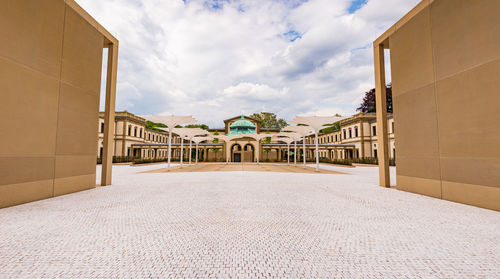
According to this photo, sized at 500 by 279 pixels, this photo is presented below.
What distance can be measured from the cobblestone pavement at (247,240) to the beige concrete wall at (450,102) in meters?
1.07

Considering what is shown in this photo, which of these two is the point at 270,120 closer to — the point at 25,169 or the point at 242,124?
the point at 242,124

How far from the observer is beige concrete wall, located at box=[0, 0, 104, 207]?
5.15m

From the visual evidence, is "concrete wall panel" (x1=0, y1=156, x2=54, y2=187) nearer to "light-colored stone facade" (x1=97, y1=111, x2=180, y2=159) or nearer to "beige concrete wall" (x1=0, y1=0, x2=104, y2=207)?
"beige concrete wall" (x1=0, y1=0, x2=104, y2=207)

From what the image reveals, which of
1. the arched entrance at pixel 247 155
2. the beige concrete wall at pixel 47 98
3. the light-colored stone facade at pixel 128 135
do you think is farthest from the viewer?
the arched entrance at pixel 247 155

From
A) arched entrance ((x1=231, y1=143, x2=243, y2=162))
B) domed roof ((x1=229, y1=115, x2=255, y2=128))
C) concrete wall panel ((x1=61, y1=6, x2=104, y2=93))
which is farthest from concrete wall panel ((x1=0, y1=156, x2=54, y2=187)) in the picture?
domed roof ((x1=229, y1=115, x2=255, y2=128))

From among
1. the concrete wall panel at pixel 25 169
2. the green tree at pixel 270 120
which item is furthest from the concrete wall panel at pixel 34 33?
the green tree at pixel 270 120

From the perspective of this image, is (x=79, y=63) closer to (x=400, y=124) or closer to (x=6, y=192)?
(x=6, y=192)

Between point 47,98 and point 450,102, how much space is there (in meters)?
11.3

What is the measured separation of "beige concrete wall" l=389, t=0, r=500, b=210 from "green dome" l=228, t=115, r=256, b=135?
3146cm

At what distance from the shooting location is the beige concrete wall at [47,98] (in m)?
5.15

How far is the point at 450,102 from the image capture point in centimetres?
589

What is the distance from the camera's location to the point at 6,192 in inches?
200

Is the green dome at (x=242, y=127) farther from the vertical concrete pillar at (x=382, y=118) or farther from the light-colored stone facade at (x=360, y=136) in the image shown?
the vertical concrete pillar at (x=382, y=118)

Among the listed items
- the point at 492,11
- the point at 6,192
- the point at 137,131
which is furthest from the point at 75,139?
the point at 137,131
